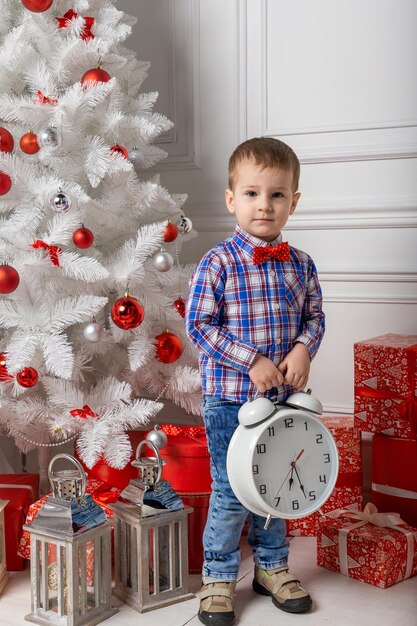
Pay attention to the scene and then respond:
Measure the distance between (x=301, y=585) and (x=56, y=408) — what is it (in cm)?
74

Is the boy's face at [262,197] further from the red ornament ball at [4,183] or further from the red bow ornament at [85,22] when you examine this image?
the red bow ornament at [85,22]

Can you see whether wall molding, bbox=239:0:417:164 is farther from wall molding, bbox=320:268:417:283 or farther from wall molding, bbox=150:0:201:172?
wall molding, bbox=320:268:417:283

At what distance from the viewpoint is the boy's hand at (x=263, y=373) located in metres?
1.50

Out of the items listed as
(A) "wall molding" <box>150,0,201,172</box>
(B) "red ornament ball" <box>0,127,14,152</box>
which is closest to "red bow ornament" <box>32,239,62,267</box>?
(B) "red ornament ball" <box>0,127,14,152</box>

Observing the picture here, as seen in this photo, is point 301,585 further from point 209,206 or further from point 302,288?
point 209,206

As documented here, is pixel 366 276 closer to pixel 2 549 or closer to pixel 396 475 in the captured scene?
pixel 396 475

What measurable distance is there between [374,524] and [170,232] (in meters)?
0.90

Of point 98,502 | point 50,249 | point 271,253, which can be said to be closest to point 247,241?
→ point 271,253

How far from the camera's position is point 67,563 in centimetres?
149

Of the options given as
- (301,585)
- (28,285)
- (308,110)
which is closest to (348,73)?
(308,110)

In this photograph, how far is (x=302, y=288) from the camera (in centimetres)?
163

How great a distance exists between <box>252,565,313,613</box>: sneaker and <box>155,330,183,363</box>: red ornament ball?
578mm

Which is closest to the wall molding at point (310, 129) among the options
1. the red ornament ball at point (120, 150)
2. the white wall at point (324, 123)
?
the white wall at point (324, 123)

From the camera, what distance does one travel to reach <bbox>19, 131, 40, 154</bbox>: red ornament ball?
6.02 feet
